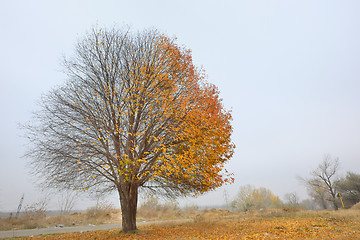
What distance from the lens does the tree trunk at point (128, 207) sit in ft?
33.3

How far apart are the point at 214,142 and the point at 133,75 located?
5847 mm

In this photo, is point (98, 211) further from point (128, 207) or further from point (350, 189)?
point (350, 189)

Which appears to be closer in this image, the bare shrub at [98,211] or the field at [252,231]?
the field at [252,231]

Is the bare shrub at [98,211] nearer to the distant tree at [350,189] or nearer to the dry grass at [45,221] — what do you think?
the dry grass at [45,221]

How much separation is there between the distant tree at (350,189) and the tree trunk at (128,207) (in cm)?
3746

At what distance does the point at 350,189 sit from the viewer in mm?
32219

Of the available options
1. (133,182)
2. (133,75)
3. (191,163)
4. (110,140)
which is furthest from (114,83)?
(191,163)

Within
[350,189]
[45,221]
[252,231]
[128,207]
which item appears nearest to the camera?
[252,231]

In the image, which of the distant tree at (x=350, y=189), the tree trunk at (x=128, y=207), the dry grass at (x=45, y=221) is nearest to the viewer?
the tree trunk at (x=128, y=207)

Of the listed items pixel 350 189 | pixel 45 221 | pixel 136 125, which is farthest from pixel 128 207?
pixel 350 189

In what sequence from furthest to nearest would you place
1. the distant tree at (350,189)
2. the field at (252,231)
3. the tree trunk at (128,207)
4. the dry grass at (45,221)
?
the distant tree at (350,189), the dry grass at (45,221), the tree trunk at (128,207), the field at (252,231)

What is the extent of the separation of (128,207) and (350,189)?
127ft

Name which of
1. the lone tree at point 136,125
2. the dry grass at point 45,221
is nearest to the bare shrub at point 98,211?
the dry grass at point 45,221

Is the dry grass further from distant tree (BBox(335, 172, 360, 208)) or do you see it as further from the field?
distant tree (BBox(335, 172, 360, 208))
